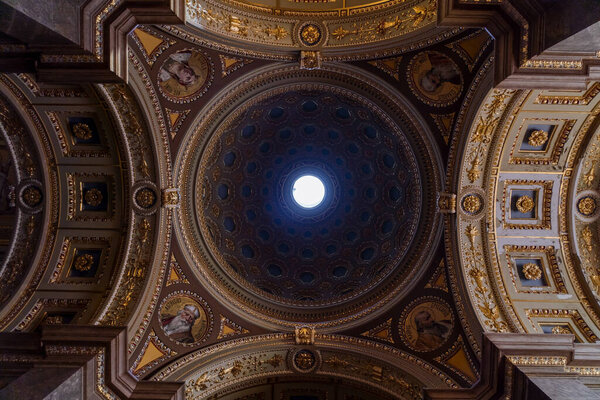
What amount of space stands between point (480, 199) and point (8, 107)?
13.2 metres

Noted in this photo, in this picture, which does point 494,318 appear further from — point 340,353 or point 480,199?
point 340,353

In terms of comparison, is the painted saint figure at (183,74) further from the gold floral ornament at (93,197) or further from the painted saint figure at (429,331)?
the painted saint figure at (429,331)

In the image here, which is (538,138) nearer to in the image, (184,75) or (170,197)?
(184,75)

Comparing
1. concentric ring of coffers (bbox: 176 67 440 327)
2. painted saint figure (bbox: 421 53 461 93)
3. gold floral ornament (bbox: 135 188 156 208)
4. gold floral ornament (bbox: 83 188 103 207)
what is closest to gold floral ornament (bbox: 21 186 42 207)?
gold floral ornament (bbox: 83 188 103 207)

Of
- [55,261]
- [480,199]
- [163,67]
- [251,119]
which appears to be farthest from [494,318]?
[55,261]

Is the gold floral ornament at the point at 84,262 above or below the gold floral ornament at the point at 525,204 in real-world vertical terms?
below

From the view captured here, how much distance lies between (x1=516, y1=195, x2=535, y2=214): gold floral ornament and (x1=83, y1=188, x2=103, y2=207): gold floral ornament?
1204cm

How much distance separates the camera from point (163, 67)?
13531 millimetres

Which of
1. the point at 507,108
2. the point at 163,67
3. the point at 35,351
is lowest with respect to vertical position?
the point at 35,351

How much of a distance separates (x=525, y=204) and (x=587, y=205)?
64.5 inches

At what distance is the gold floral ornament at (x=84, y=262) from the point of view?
14562 millimetres

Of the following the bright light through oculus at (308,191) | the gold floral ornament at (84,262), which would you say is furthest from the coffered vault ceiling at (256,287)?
the bright light through oculus at (308,191)

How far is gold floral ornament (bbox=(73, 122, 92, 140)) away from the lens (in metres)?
14.0

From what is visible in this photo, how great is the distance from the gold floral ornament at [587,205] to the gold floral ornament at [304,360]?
8.67 meters
